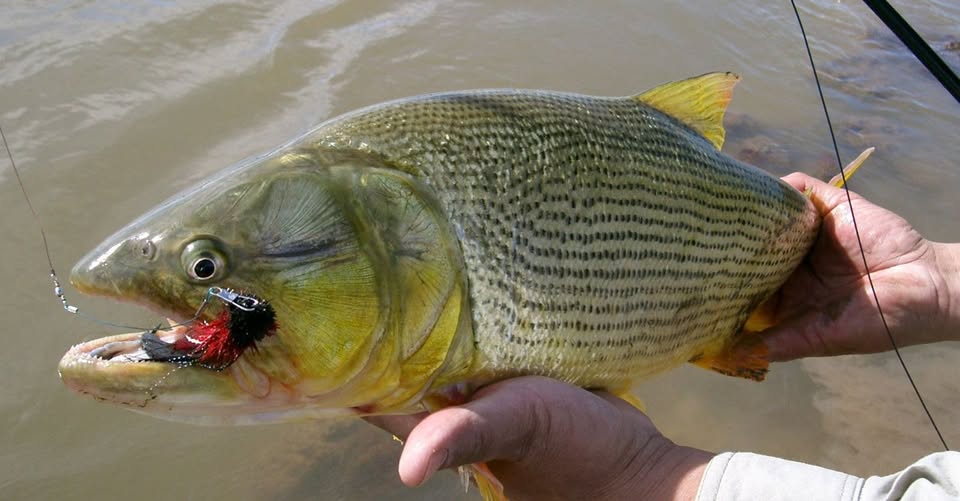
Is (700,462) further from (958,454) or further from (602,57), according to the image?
(602,57)

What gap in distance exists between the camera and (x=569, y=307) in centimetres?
215

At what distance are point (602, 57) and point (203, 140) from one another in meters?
3.25

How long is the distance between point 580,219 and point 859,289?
1.64 m

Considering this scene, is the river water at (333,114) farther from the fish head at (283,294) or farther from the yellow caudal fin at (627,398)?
the fish head at (283,294)

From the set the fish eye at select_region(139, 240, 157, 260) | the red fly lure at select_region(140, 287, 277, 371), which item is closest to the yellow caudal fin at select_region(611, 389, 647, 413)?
the red fly lure at select_region(140, 287, 277, 371)

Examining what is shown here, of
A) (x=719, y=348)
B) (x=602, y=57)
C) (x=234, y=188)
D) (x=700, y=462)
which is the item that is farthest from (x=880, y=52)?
(x=234, y=188)

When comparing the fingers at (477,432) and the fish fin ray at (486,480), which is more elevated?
the fingers at (477,432)

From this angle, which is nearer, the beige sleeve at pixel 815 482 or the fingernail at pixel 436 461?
the fingernail at pixel 436 461

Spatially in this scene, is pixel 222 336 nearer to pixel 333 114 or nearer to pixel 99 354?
pixel 99 354

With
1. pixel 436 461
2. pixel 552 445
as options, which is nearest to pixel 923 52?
pixel 552 445

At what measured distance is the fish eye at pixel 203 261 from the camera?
168 cm

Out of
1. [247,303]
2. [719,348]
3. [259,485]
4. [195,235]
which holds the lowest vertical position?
[259,485]

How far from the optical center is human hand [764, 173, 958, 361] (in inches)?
121

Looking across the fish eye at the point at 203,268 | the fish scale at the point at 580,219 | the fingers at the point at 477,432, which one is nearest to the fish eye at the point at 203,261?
the fish eye at the point at 203,268
